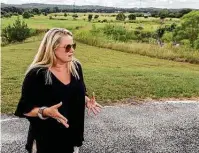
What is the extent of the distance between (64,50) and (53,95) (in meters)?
0.40

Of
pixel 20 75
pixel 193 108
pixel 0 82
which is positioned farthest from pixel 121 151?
pixel 20 75

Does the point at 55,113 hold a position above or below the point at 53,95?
below

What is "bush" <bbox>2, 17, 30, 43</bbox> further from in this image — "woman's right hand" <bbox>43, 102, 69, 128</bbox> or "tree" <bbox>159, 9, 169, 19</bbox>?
"tree" <bbox>159, 9, 169, 19</bbox>

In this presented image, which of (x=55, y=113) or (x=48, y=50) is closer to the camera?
(x=55, y=113)

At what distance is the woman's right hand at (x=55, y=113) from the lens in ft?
10.1

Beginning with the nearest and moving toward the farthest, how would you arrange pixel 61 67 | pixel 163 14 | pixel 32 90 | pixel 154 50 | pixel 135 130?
pixel 32 90, pixel 61 67, pixel 135 130, pixel 154 50, pixel 163 14

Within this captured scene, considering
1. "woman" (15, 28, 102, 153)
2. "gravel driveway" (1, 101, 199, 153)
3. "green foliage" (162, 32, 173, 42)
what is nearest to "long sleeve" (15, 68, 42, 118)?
"woman" (15, 28, 102, 153)

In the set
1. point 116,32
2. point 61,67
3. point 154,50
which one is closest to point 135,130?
point 61,67

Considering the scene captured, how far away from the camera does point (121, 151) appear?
591 centimetres

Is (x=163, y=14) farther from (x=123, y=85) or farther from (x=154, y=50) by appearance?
(x=123, y=85)

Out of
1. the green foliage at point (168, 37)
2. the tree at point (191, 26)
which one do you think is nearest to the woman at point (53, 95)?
the tree at point (191, 26)

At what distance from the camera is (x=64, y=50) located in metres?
3.29

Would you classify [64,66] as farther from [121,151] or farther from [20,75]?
[20,75]

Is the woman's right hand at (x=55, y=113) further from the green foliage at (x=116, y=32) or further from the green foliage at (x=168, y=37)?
the green foliage at (x=168, y=37)
